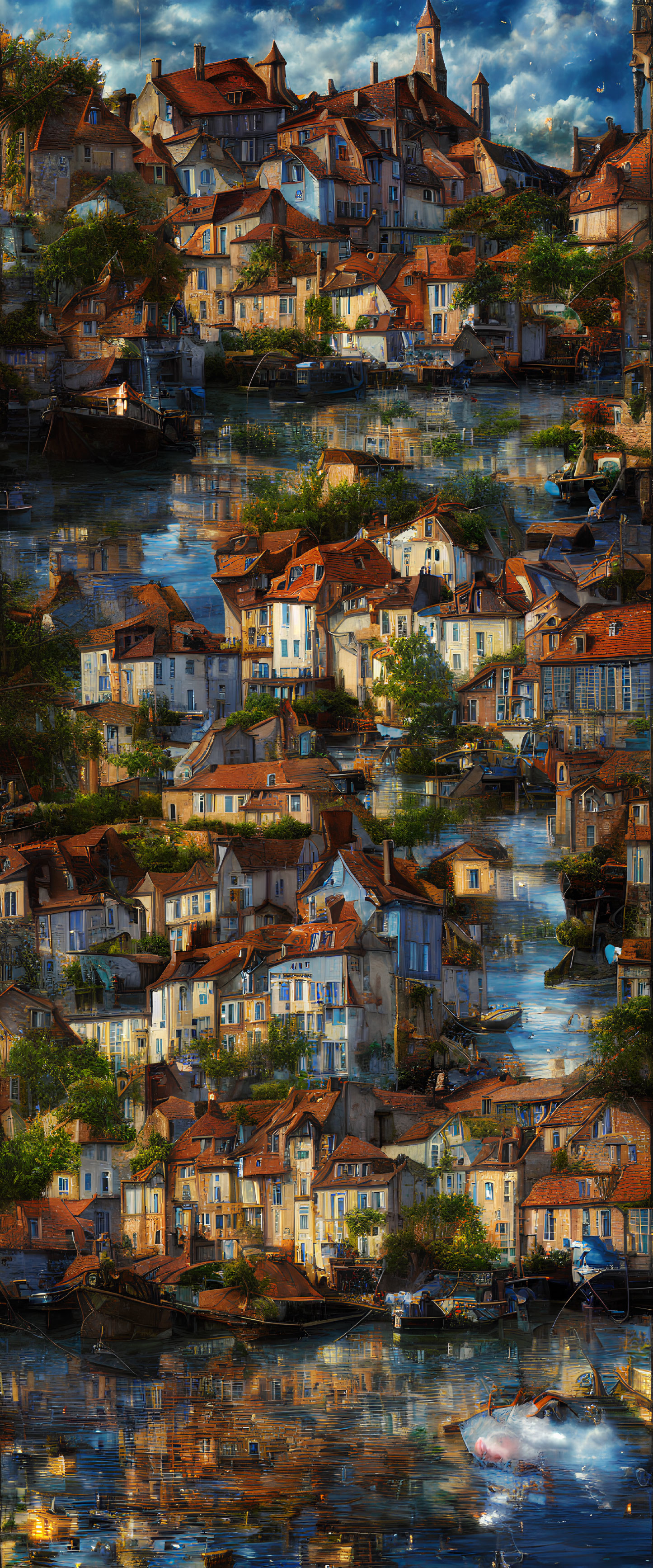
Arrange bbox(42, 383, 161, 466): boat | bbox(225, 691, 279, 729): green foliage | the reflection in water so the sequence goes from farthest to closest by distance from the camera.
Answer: bbox(42, 383, 161, 466): boat < bbox(225, 691, 279, 729): green foliage < the reflection in water

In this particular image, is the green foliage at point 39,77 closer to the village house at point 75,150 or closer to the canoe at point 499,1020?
the village house at point 75,150

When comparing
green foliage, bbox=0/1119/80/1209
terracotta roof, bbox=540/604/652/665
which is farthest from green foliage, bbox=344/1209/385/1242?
terracotta roof, bbox=540/604/652/665

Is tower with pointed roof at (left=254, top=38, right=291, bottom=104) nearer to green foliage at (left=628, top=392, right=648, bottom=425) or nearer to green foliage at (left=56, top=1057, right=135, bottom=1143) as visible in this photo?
green foliage at (left=628, top=392, right=648, bottom=425)

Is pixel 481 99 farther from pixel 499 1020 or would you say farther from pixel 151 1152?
pixel 151 1152

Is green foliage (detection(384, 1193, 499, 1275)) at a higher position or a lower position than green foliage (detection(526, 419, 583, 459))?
lower

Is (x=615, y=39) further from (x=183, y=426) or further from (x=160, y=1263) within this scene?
(x=160, y=1263)

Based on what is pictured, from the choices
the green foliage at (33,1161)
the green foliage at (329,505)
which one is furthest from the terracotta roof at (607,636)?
the green foliage at (33,1161)

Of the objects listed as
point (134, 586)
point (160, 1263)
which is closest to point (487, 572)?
point (134, 586)
